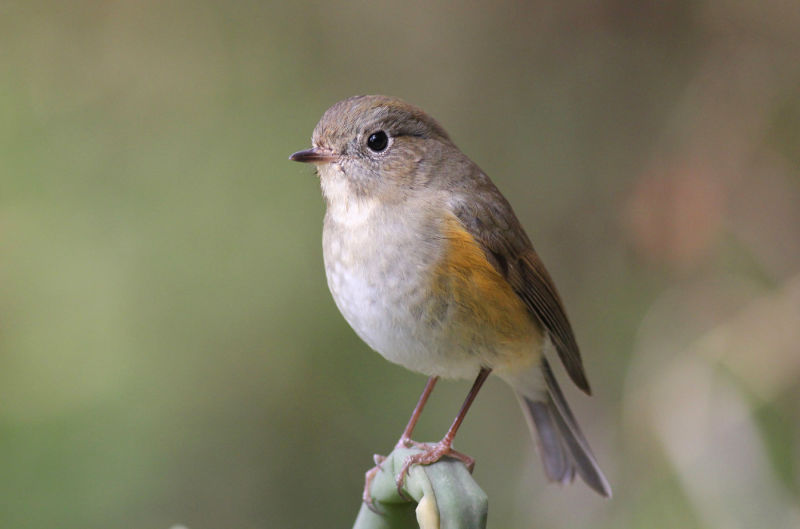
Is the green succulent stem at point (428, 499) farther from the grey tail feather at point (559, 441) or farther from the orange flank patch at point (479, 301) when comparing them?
the grey tail feather at point (559, 441)

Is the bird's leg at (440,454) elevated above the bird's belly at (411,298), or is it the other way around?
the bird's belly at (411,298)

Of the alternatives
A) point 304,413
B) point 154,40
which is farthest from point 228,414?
point 154,40

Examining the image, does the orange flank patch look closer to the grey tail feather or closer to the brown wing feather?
the brown wing feather

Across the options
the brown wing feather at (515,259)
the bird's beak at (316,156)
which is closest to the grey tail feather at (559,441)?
the brown wing feather at (515,259)

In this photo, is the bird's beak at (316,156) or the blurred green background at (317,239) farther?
the blurred green background at (317,239)

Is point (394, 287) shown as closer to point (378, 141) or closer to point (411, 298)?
point (411, 298)

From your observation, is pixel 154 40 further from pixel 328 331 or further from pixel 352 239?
pixel 352 239

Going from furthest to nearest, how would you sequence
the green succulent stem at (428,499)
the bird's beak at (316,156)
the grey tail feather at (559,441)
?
1. the grey tail feather at (559,441)
2. the bird's beak at (316,156)
3. the green succulent stem at (428,499)
